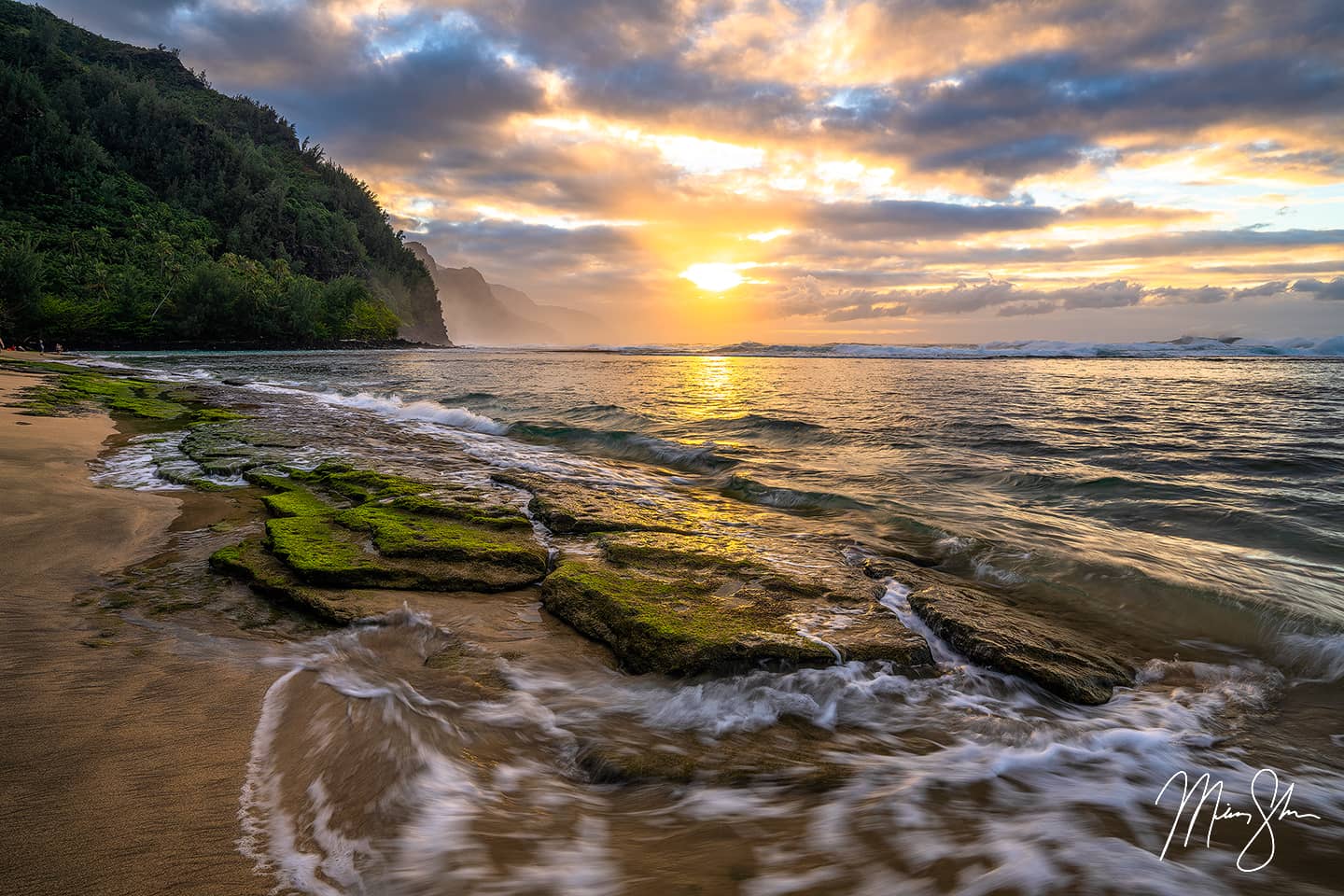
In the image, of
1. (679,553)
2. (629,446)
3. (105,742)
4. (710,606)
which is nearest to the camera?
(105,742)

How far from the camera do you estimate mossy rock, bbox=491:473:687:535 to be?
22.0ft

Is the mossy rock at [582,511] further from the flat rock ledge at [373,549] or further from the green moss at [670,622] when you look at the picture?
the green moss at [670,622]

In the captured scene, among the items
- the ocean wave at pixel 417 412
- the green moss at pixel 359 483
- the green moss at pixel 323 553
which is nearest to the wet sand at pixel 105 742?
the green moss at pixel 323 553

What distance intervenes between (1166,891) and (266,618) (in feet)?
16.0

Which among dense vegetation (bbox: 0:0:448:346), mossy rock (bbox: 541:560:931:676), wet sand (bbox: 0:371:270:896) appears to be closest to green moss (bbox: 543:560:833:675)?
mossy rock (bbox: 541:560:931:676)

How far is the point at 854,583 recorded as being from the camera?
5.43 metres

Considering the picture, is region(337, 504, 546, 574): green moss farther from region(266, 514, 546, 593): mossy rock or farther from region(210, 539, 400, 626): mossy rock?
region(210, 539, 400, 626): mossy rock

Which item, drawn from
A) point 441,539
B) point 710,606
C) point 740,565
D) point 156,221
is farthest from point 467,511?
point 156,221

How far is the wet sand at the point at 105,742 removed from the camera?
1922mm
